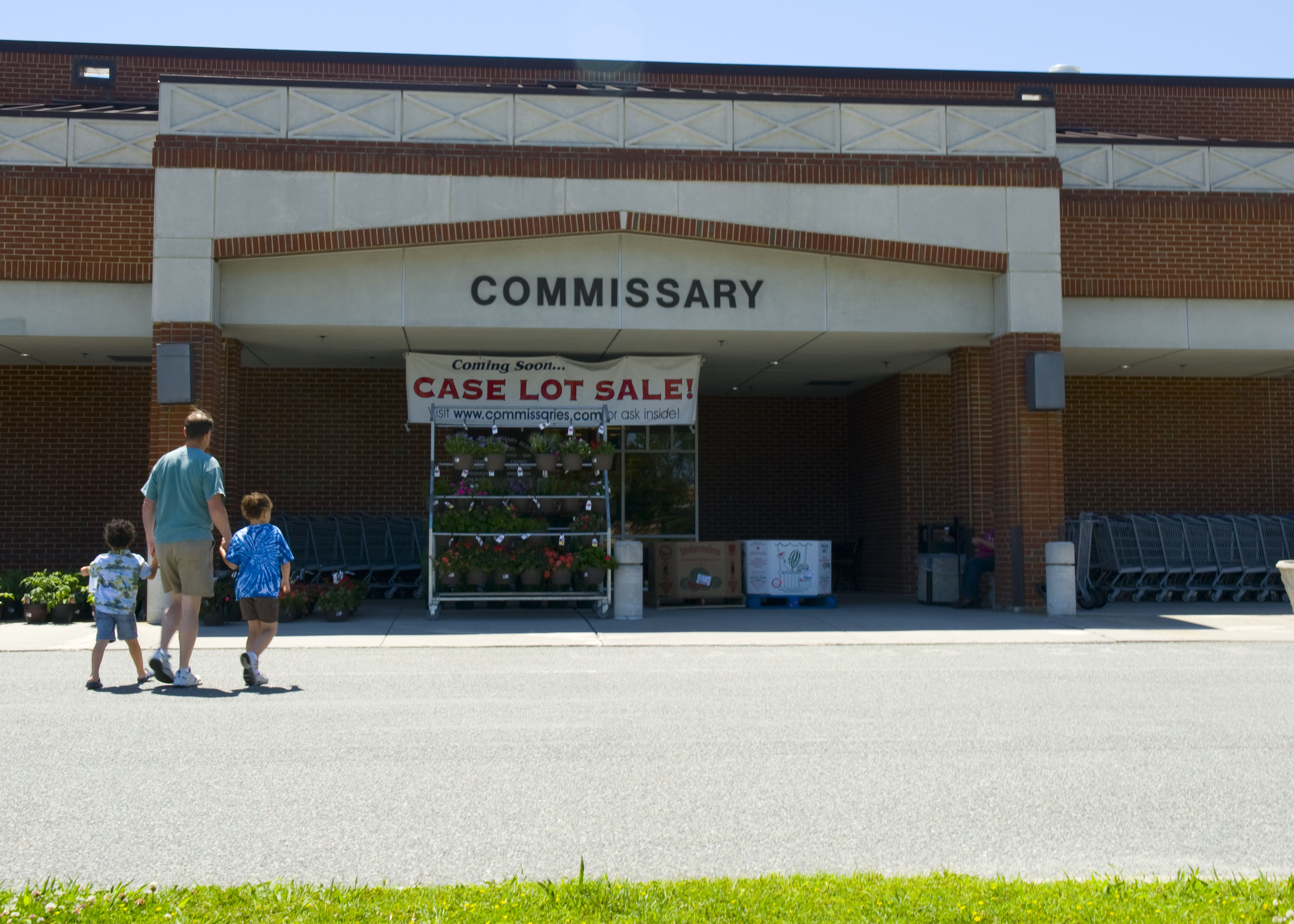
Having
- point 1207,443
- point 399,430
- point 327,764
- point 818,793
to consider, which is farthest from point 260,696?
point 1207,443

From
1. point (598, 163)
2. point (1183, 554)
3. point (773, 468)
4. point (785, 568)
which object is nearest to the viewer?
point (598, 163)

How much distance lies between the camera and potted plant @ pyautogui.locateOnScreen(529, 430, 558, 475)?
16984mm

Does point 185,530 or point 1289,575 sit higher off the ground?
point 185,530

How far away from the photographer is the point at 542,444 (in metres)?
17.0

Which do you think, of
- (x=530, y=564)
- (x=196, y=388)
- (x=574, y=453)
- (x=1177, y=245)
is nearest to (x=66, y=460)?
(x=196, y=388)

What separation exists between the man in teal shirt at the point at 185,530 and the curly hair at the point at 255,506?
0.28 meters

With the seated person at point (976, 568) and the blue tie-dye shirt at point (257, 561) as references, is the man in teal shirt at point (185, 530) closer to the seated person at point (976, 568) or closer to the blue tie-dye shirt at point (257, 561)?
the blue tie-dye shirt at point (257, 561)

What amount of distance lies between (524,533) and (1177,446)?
12.5 m

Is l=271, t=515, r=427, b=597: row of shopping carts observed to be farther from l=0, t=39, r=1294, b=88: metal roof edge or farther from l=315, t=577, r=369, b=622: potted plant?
l=0, t=39, r=1294, b=88: metal roof edge

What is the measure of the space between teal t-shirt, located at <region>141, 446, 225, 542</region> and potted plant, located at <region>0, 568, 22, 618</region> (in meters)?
8.32

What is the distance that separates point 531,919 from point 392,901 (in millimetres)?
522

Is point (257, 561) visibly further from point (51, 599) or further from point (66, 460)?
point (66, 460)

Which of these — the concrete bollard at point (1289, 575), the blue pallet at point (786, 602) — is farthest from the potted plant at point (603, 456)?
the concrete bollard at point (1289, 575)

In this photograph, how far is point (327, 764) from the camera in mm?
6551
